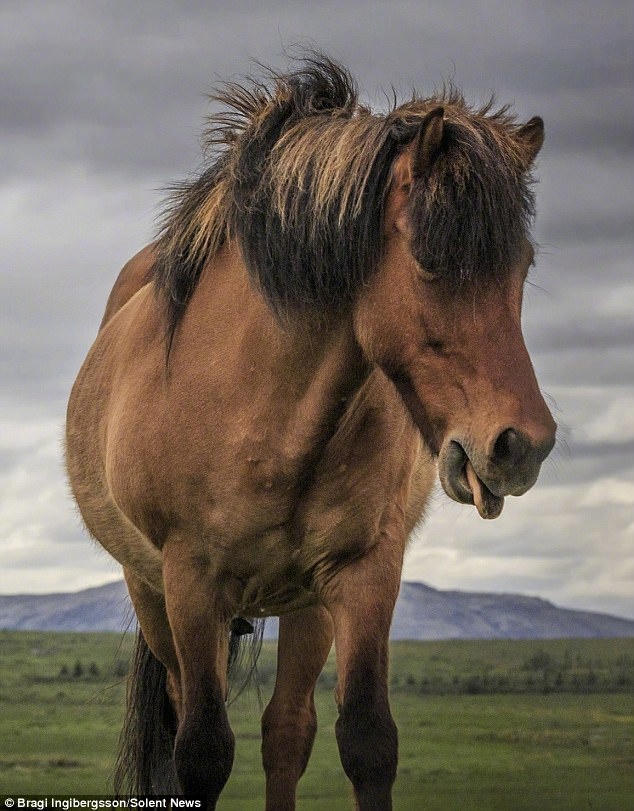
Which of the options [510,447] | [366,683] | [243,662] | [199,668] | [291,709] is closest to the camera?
[510,447]

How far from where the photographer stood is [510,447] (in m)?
4.44

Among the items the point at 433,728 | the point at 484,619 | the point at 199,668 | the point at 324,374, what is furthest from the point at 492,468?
the point at 484,619

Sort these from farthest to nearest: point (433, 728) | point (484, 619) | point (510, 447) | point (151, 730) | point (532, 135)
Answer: point (484, 619) < point (433, 728) < point (151, 730) < point (532, 135) < point (510, 447)

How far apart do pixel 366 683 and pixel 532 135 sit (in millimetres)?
2287

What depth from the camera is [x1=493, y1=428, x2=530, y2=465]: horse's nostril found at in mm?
4422

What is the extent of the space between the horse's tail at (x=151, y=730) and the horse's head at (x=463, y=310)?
3.94 meters

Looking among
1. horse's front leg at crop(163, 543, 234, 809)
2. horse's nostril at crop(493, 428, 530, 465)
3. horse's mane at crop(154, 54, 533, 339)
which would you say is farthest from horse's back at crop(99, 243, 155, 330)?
horse's nostril at crop(493, 428, 530, 465)

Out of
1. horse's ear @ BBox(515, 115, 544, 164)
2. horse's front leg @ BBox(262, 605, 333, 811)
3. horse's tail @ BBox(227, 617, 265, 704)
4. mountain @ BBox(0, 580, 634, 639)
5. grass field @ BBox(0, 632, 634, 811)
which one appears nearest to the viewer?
horse's ear @ BBox(515, 115, 544, 164)

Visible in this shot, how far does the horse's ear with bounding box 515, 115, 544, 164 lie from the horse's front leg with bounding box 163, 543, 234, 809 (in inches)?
86.0

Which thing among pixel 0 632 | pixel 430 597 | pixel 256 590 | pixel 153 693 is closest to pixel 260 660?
pixel 153 693

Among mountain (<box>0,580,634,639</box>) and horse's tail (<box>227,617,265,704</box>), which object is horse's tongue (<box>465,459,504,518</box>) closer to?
horse's tail (<box>227,617,265,704</box>)

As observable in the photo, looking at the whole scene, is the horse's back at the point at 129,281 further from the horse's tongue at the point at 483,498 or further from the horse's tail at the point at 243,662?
the horse's tongue at the point at 483,498

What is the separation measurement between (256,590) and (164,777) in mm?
2855

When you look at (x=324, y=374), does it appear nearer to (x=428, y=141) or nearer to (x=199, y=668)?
(x=428, y=141)
